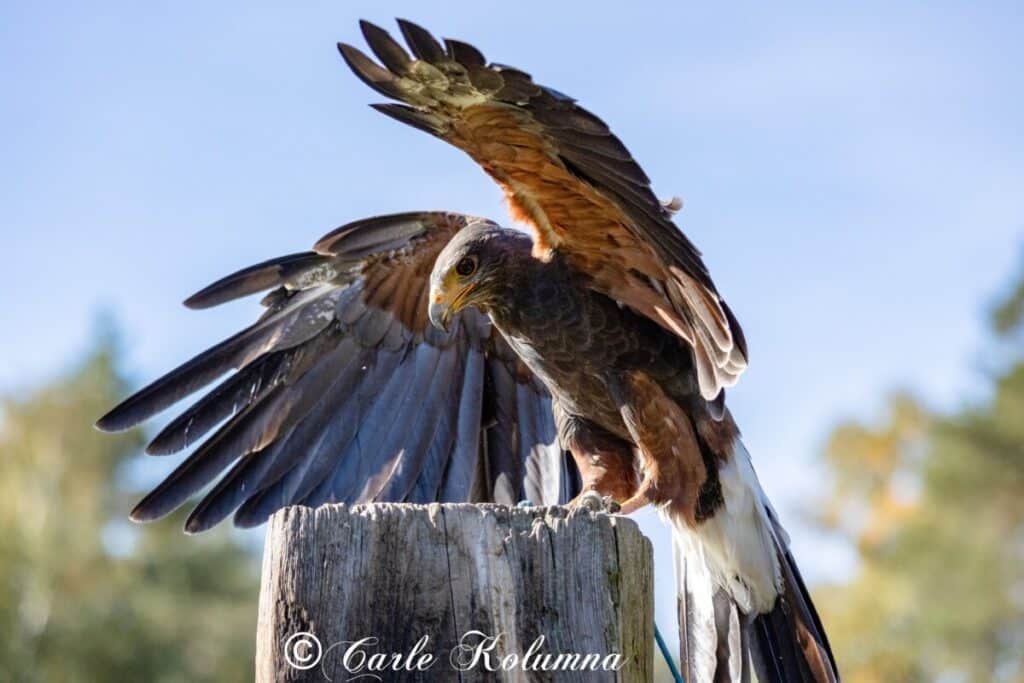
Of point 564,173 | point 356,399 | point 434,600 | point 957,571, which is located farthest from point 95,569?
point 434,600

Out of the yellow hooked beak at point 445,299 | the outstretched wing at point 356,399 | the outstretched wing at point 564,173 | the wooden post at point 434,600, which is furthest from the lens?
the outstretched wing at point 356,399

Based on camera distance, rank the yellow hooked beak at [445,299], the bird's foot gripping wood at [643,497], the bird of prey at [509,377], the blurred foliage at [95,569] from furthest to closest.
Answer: the blurred foliage at [95,569], the bird's foot gripping wood at [643,497], the yellow hooked beak at [445,299], the bird of prey at [509,377]

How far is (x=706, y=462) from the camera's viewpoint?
5.41 meters

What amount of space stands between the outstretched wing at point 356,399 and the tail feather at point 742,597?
649 millimetres

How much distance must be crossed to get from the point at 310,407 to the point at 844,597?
24.1m

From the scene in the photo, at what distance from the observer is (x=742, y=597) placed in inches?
216

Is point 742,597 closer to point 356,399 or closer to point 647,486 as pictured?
point 647,486

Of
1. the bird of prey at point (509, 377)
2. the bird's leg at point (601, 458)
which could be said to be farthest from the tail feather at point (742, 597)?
the bird's leg at point (601, 458)

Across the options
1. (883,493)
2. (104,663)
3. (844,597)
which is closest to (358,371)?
(104,663)

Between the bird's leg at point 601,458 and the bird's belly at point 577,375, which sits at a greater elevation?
the bird's belly at point 577,375

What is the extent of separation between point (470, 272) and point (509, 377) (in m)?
1.07

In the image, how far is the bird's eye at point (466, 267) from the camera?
16.7 feet

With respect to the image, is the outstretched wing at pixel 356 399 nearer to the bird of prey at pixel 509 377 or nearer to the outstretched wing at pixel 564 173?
the bird of prey at pixel 509 377

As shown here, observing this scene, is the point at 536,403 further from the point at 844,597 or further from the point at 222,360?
the point at 844,597
